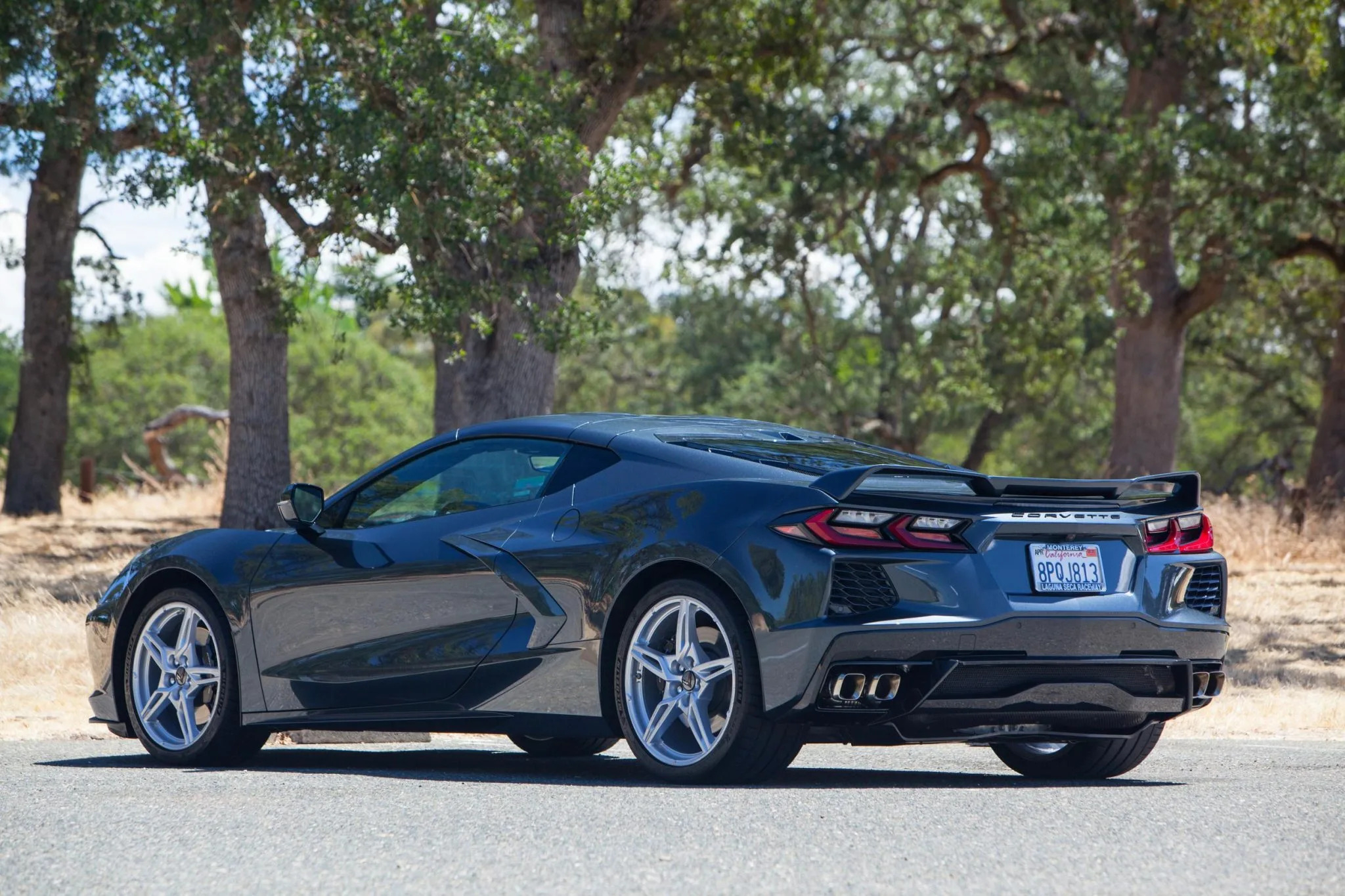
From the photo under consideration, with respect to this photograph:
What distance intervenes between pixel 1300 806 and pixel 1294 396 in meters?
36.6

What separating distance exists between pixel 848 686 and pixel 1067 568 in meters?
0.90

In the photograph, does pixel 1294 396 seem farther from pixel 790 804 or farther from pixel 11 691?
pixel 790 804

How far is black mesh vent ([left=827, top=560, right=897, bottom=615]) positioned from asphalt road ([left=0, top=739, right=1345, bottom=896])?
2.08 feet

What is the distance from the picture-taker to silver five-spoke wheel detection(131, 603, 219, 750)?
751 cm

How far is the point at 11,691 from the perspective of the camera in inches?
434

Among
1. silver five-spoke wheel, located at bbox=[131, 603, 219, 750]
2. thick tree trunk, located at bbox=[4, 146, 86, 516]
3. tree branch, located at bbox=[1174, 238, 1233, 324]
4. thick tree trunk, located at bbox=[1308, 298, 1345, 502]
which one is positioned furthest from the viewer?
thick tree trunk, located at bbox=[4, 146, 86, 516]

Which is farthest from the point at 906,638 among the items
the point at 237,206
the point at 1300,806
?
the point at 237,206

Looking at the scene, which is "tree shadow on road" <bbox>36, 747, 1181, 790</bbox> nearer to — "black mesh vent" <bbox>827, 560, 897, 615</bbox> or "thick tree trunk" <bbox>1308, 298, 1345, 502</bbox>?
"black mesh vent" <bbox>827, 560, 897, 615</bbox>

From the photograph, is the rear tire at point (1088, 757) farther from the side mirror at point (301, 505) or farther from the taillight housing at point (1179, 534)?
the side mirror at point (301, 505)

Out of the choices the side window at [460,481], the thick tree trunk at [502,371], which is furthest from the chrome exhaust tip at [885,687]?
the thick tree trunk at [502,371]

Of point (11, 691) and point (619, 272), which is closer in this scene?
point (11, 691)

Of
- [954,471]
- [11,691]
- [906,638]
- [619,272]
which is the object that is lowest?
[11,691]

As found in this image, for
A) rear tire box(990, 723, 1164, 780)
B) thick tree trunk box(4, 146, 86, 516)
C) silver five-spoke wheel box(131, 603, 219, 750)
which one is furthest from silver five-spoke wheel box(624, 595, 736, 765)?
thick tree trunk box(4, 146, 86, 516)

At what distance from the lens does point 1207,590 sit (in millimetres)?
6512
